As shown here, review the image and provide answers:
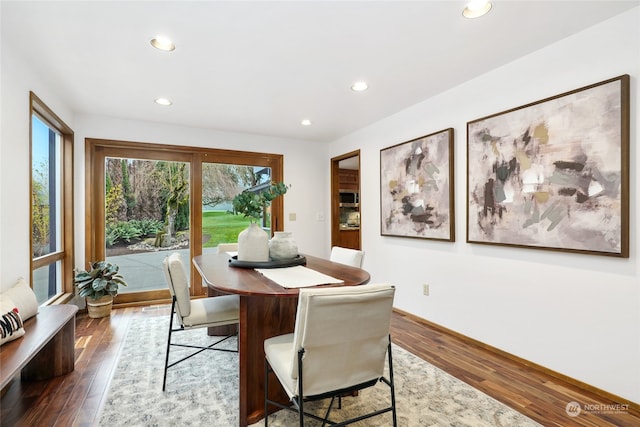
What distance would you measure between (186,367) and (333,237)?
9.98 feet

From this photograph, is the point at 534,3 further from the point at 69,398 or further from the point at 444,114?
the point at 69,398

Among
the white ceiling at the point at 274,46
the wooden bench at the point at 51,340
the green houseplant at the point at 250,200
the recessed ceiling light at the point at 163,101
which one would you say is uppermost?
the white ceiling at the point at 274,46

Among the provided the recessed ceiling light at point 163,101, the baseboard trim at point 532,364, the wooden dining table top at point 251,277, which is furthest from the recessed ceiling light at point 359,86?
the baseboard trim at point 532,364

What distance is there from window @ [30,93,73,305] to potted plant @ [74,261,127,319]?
21 centimetres

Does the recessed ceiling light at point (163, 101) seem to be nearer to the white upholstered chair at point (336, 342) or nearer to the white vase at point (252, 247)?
the white vase at point (252, 247)

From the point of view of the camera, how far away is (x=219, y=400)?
2.02m

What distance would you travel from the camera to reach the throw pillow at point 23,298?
6.75ft

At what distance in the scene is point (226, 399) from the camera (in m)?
2.03

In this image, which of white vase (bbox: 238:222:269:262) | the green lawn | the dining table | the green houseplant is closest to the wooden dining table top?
the dining table

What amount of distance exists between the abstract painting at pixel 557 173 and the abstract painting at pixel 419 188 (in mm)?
276

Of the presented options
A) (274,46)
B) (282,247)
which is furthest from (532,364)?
(274,46)

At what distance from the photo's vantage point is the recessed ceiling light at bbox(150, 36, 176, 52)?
2.16 metres

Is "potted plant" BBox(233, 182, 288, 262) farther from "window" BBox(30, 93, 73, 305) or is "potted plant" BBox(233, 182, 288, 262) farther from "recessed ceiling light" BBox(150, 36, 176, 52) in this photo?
"window" BBox(30, 93, 73, 305)

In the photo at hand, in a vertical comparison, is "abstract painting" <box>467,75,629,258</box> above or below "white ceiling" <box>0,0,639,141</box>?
below
